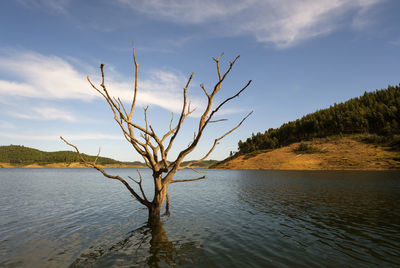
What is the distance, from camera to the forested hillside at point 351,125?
11738 centimetres

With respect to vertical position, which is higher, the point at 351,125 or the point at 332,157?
the point at 351,125

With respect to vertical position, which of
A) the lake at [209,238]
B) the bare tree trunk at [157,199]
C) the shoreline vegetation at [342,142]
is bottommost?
the lake at [209,238]

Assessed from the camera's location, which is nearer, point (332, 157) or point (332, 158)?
point (332, 158)

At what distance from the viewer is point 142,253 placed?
29.1 feet

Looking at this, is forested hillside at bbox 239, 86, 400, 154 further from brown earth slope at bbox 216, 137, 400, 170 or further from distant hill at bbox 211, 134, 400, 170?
brown earth slope at bbox 216, 137, 400, 170

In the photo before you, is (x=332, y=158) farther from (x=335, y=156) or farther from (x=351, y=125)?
(x=351, y=125)

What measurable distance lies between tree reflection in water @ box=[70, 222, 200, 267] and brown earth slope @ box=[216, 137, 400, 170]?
3888 inches

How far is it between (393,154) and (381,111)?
181ft

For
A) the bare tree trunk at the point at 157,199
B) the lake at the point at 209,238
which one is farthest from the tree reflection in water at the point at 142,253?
the bare tree trunk at the point at 157,199

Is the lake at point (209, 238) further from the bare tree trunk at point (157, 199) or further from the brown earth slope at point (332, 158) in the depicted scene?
the brown earth slope at point (332, 158)

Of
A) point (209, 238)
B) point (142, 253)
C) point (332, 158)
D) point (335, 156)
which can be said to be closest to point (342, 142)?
point (335, 156)

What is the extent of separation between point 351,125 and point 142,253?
158 metres

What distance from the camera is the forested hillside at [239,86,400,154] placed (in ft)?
385

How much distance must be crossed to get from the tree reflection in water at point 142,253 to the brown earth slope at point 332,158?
9875 cm
